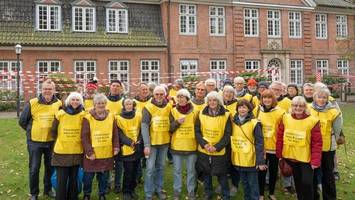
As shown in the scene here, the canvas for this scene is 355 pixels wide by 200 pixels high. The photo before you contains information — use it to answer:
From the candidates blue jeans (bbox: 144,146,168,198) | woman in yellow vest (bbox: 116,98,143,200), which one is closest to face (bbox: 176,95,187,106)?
woman in yellow vest (bbox: 116,98,143,200)

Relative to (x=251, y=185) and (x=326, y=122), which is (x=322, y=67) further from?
(x=251, y=185)

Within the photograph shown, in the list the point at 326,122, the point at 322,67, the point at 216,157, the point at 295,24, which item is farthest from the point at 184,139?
the point at 322,67

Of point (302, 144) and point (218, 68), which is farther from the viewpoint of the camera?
point (218, 68)

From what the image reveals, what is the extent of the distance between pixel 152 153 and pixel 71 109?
1537 millimetres

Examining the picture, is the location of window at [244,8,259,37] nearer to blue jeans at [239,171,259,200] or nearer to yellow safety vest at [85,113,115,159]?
blue jeans at [239,171,259,200]

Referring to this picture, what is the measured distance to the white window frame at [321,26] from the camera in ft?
95.6

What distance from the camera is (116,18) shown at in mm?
23359

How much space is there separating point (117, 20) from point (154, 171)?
1796 cm

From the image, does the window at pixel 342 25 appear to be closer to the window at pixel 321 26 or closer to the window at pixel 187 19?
the window at pixel 321 26

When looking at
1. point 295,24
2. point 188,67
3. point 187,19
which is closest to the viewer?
point 187,19

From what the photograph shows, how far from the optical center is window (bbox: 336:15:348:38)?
3005 cm

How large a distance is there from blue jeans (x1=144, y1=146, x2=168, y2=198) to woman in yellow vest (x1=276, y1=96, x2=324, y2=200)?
2068 mm

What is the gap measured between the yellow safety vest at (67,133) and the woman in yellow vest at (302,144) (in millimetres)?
3115

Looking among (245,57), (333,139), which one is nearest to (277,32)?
(245,57)
